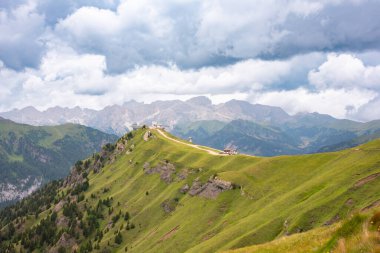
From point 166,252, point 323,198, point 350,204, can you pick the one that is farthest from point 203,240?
point 350,204

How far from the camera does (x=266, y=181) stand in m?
164

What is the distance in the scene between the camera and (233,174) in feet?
605

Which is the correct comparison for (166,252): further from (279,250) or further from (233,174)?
(279,250)

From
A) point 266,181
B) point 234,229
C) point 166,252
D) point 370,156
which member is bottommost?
point 166,252

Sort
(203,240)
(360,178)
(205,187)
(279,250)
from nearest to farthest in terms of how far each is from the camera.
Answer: (279,250), (360,178), (203,240), (205,187)

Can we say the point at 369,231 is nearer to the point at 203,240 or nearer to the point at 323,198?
the point at 323,198

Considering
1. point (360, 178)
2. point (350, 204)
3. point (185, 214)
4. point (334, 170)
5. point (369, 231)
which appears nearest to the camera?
point (369, 231)

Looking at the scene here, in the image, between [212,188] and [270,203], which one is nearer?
[270,203]

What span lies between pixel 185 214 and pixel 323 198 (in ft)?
292

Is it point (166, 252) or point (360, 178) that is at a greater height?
point (360, 178)

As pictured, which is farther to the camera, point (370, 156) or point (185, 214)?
point (185, 214)

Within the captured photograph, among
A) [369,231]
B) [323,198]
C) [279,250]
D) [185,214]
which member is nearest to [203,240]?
[185,214]

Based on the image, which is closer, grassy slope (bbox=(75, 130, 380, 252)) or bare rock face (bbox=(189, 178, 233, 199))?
grassy slope (bbox=(75, 130, 380, 252))

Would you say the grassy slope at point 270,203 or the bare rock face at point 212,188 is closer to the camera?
the grassy slope at point 270,203
